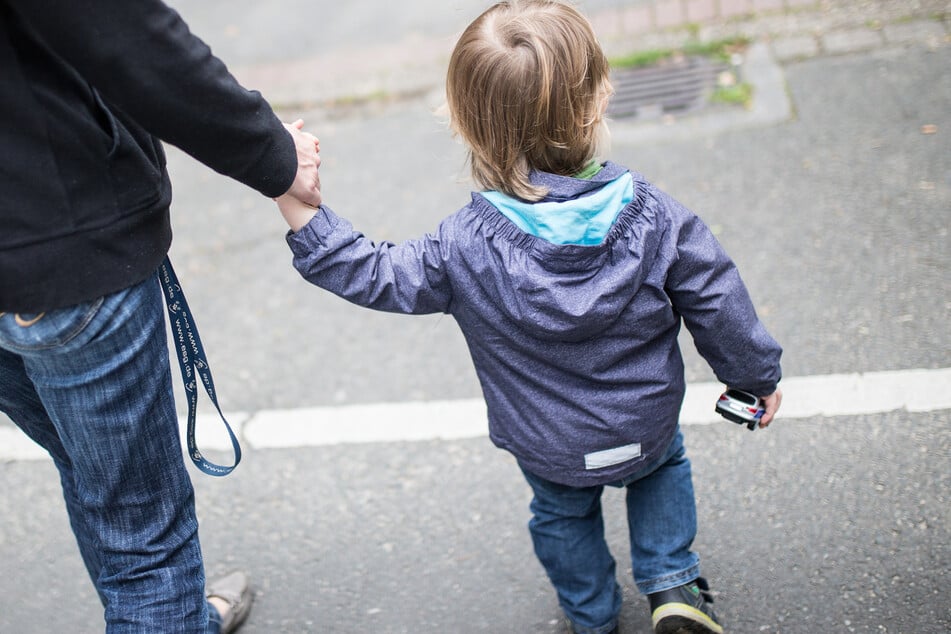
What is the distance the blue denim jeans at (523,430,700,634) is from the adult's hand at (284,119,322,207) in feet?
2.51

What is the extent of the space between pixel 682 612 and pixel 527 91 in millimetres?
1102

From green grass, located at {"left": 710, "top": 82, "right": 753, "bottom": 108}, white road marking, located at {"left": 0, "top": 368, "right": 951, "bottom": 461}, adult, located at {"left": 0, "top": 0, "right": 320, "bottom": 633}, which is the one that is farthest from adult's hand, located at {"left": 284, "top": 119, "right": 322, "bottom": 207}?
green grass, located at {"left": 710, "top": 82, "right": 753, "bottom": 108}

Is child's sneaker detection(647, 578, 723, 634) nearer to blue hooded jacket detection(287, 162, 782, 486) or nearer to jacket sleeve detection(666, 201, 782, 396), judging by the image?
blue hooded jacket detection(287, 162, 782, 486)

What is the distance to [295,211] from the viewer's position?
181 centimetres

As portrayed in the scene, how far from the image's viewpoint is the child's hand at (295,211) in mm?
1811

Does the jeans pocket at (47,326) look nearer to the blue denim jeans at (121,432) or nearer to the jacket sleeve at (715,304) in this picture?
the blue denim jeans at (121,432)

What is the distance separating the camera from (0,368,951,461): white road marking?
287 cm

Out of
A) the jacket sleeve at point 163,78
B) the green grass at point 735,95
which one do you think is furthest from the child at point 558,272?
the green grass at point 735,95

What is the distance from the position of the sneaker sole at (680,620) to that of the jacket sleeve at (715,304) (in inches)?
19.6

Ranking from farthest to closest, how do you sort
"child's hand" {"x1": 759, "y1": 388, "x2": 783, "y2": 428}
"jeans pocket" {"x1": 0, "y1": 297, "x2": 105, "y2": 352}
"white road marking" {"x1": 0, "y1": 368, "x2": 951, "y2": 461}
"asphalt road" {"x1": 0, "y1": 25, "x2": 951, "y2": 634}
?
"white road marking" {"x1": 0, "y1": 368, "x2": 951, "y2": 461}
"asphalt road" {"x1": 0, "y1": 25, "x2": 951, "y2": 634}
"child's hand" {"x1": 759, "y1": 388, "x2": 783, "y2": 428}
"jeans pocket" {"x1": 0, "y1": 297, "x2": 105, "y2": 352}

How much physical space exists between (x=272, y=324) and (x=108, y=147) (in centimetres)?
212

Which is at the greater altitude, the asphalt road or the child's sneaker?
the child's sneaker

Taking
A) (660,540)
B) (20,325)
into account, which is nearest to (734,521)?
(660,540)

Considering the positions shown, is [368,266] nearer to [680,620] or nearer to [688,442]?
[680,620]
